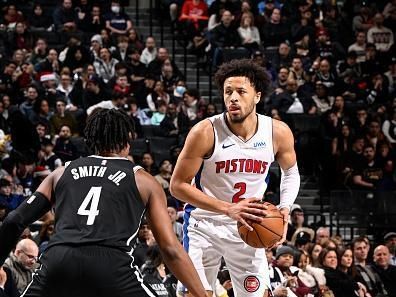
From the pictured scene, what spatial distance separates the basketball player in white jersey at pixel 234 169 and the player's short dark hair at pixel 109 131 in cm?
207

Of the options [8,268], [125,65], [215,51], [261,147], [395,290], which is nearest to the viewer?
[261,147]

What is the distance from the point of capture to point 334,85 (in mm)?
17938

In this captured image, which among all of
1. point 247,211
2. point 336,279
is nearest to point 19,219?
point 247,211

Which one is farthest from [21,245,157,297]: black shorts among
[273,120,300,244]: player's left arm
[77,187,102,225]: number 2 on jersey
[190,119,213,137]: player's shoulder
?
[273,120,300,244]: player's left arm

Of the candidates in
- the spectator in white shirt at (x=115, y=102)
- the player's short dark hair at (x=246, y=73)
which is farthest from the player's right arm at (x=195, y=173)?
the spectator in white shirt at (x=115, y=102)

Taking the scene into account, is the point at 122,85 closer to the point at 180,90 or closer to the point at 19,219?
the point at 180,90

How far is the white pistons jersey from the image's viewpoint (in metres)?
7.80

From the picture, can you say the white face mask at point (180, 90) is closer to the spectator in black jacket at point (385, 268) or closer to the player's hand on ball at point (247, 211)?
the spectator in black jacket at point (385, 268)

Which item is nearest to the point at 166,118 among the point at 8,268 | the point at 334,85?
the point at 334,85

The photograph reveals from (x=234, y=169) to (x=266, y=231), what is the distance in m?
0.72

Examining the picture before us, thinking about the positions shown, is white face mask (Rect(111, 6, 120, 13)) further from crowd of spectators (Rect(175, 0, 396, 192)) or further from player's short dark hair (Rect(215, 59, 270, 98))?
player's short dark hair (Rect(215, 59, 270, 98))

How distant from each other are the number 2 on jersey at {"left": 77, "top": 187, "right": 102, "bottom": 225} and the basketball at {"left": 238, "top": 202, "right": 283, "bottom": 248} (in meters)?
2.07

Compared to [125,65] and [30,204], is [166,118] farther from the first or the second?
[30,204]

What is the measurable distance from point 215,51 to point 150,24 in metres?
1.59
